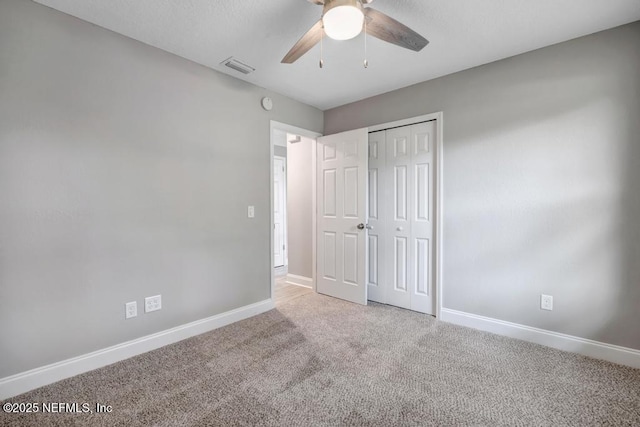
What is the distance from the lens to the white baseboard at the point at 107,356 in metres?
1.76

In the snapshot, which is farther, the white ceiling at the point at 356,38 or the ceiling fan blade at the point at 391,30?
the white ceiling at the point at 356,38

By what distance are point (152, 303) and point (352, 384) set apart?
1.69 m

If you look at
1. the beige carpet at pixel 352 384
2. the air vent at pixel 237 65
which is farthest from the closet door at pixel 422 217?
the air vent at pixel 237 65

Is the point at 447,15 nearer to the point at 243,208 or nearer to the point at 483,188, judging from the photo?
the point at 483,188

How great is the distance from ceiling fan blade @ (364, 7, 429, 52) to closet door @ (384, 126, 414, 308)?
4.68ft

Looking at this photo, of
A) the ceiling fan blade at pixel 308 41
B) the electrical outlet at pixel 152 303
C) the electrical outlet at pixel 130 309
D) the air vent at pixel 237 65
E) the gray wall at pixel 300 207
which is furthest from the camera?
the gray wall at pixel 300 207

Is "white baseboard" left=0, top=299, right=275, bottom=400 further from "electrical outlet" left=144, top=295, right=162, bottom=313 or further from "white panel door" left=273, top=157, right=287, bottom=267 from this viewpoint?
"white panel door" left=273, top=157, right=287, bottom=267

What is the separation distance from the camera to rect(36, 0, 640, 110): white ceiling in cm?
185

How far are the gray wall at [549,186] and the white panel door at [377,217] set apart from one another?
0.71 metres

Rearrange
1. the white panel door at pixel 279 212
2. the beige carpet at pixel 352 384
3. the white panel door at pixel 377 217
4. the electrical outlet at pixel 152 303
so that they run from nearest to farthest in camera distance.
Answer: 1. the beige carpet at pixel 352 384
2. the electrical outlet at pixel 152 303
3. the white panel door at pixel 377 217
4. the white panel door at pixel 279 212

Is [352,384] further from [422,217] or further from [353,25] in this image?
[353,25]

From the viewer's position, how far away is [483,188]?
2650mm

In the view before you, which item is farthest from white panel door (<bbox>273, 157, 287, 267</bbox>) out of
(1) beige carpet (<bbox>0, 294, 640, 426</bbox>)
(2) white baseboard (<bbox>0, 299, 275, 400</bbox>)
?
(1) beige carpet (<bbox>0, 294, 640, 426</bbox>)

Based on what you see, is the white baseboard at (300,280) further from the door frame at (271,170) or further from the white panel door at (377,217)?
the white panel door at (377,217)
